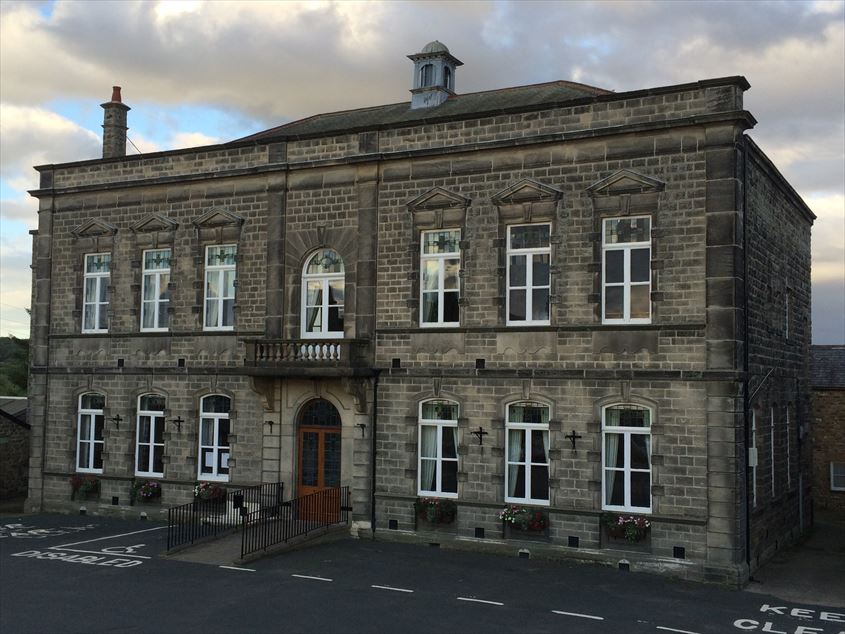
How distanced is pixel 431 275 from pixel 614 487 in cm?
624

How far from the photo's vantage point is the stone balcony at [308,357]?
64.0 ft

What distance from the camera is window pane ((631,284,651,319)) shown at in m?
17.5

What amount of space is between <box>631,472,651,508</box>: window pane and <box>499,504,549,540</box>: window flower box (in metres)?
1.87

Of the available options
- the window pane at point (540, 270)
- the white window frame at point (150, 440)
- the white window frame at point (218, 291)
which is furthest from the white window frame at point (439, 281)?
the white window frame at point (150, 440)

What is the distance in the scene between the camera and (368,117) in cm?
2498

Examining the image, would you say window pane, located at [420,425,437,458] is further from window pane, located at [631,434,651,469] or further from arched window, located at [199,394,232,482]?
arched window, located at [199,394,232,482]

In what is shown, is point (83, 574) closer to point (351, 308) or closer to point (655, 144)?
point (351, 308)


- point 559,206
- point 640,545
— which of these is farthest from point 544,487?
point 559,206

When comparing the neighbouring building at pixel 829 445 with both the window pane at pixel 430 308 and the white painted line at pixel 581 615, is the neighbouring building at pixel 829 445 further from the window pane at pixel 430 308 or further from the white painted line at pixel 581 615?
the white painted line at pixel 581 615

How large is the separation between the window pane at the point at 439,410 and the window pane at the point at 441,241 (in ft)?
11.4

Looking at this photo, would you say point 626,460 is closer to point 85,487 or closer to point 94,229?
point 85,487

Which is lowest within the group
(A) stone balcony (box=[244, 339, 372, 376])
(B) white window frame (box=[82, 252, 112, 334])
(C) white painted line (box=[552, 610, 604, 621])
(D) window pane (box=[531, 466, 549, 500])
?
(C) white painted line (box=[552, 610, 604, 621])

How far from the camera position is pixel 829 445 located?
27344 mm

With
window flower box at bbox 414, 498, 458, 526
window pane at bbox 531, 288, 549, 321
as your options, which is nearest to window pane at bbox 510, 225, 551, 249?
window pane at bbox 531, 288, 549, 321
